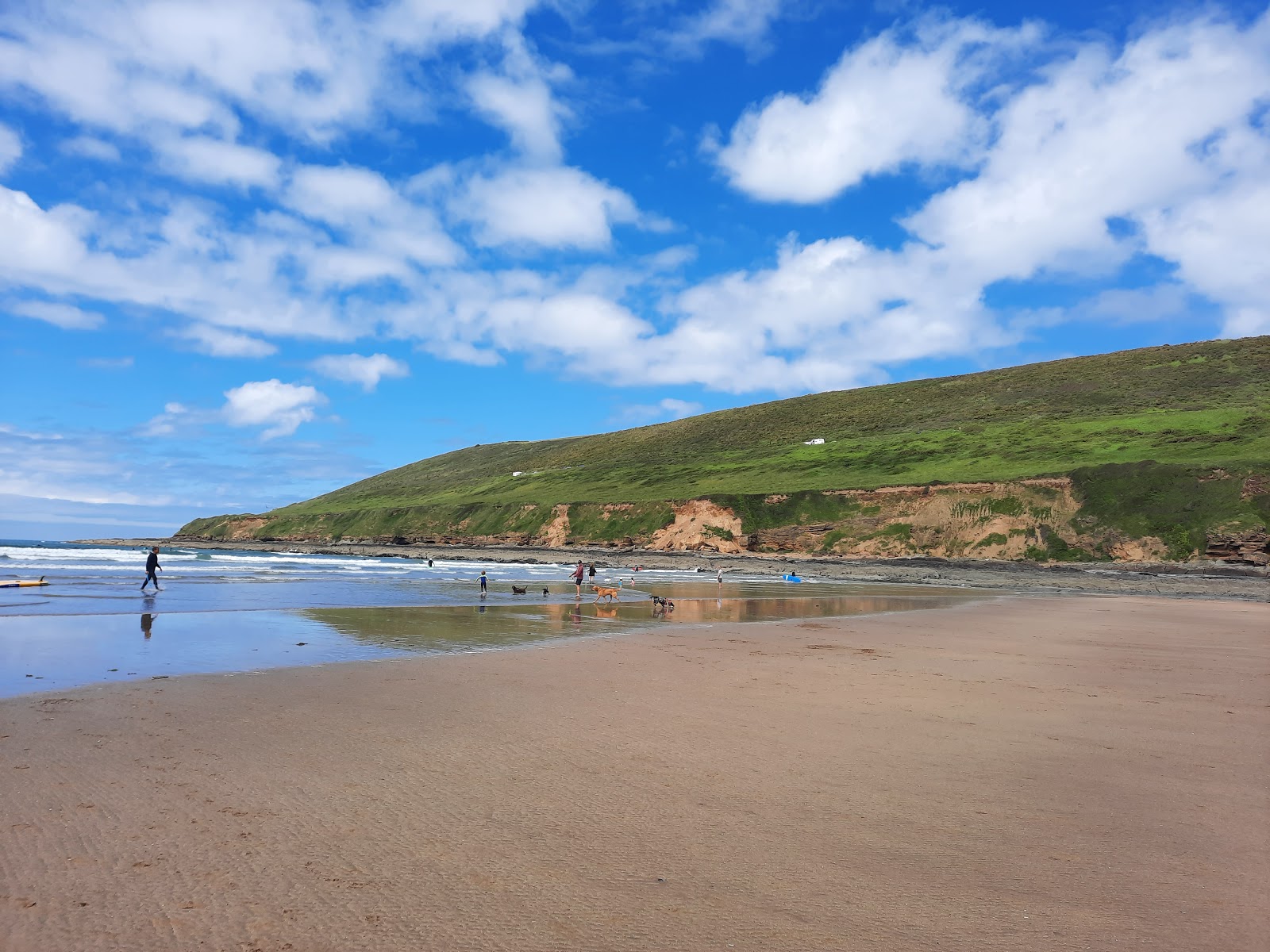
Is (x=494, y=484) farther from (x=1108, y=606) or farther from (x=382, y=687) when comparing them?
(x=382, y=687)

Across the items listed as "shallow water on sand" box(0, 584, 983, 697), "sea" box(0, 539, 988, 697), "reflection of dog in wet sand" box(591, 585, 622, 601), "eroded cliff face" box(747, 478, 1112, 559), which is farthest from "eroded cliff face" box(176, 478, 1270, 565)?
"reflection of dog in wet sand" box(591, 585, 622, 601)

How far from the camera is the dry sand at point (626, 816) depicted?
4664 mm

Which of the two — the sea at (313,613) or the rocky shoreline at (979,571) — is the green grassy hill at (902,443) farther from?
the sea at (313,613)

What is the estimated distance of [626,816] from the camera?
6.55 meters

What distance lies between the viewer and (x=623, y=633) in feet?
68.9

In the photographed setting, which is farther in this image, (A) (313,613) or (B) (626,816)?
(A) (313,613)

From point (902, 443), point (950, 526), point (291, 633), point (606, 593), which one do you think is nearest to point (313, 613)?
point (291, 633)

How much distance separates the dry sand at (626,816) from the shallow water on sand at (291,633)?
2.07 metres

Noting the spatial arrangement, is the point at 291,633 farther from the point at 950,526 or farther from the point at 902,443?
the point at 902,443

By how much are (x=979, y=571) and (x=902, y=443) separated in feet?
150

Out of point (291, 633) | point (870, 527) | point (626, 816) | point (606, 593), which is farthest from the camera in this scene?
point (870, 527)

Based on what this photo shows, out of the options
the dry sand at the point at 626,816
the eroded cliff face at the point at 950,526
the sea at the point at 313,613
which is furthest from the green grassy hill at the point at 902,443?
the dry sand at the point at 626,816

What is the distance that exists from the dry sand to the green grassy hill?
6263 centimetres

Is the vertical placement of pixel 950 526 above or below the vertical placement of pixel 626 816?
above
